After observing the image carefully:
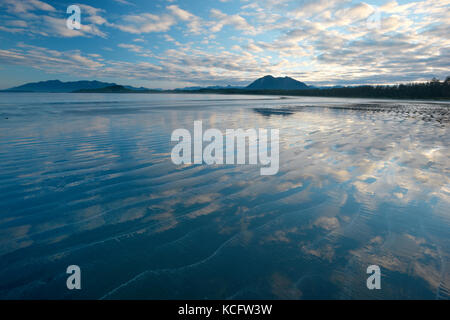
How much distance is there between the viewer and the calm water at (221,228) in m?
3.14

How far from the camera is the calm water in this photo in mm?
3145

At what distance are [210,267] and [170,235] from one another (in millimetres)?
1071

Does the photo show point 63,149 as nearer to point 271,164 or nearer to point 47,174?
point 47,174

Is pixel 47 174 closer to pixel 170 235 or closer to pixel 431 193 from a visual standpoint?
pixel 170 235

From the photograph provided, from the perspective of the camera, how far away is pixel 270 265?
3508 millimetres

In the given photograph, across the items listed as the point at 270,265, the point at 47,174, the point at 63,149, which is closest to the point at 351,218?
the point at 270,265

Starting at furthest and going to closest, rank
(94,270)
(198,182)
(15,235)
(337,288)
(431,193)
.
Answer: (198,182), (431,193), (15,235), (94,270), (337,288)

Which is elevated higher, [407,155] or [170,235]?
Result: [407,155]

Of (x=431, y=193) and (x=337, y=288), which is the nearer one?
(x=337, y=288)

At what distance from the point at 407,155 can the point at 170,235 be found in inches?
399

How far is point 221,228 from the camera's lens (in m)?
4.43
